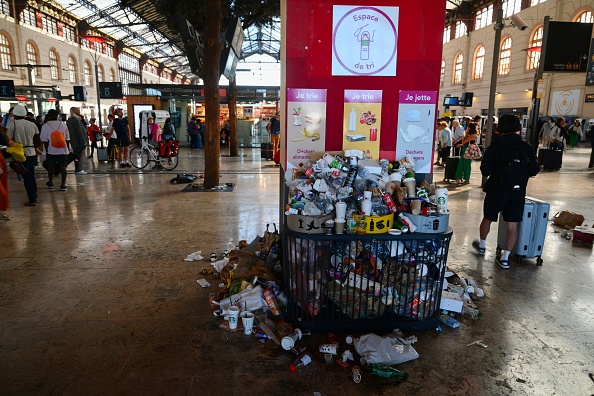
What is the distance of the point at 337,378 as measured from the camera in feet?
8.25

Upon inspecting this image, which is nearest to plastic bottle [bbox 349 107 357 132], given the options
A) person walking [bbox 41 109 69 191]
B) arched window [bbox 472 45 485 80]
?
person walking [bbox 41 109 69 191]

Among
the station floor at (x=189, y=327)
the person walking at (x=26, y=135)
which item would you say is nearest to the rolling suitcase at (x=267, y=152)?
the person walking at (x=26, y=135)

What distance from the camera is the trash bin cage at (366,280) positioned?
2934mm

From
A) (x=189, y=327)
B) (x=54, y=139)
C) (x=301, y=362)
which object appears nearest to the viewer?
(x=301, y=362)

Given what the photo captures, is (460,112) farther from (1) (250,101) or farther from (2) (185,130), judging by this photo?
(2) (185,130)

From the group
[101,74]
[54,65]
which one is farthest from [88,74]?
[54,65]

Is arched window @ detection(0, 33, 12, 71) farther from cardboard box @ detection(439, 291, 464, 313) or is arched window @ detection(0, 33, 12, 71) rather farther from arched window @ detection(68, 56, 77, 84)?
cardboard box @ detection(439, 291, 464, 313)

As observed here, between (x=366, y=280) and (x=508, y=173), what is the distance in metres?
2.28

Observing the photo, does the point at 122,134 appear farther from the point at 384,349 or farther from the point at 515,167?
the point at 384,349

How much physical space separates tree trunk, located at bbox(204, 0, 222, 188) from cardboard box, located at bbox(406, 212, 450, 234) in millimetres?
6806

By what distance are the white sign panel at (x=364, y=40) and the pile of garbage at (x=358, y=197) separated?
2.48 ft

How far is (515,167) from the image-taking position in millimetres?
4172

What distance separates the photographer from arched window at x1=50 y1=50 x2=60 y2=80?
29.1 metres

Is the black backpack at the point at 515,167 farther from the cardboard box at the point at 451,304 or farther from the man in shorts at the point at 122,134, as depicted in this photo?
the man in shorts at the point at 122,134
